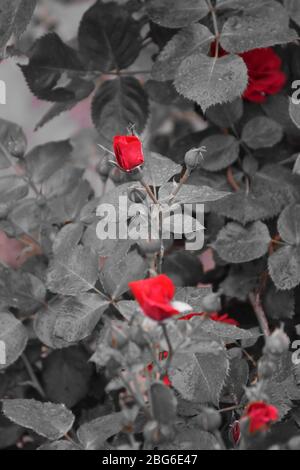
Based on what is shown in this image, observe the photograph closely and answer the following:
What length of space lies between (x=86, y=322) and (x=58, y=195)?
1.06 ft

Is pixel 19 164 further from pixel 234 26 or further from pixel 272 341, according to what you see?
pixel 272 341

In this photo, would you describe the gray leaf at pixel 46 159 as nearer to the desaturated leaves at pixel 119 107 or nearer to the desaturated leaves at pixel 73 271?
the desaturated leaves at pixel 119 107

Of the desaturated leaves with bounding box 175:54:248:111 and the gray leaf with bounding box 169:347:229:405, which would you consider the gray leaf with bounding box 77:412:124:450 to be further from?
the desaturated leaves with bounding box 175:54:248:111

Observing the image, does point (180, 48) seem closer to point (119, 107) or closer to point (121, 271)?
point (119, 107)

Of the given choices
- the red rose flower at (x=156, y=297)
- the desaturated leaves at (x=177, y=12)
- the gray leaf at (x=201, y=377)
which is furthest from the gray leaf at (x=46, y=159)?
the red rose flower at (x=156, y=297)

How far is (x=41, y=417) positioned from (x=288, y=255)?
38 centimetres

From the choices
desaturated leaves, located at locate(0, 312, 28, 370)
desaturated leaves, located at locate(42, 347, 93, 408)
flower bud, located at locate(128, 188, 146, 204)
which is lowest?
desaturated leaves, located at locate(42, 347, 93, 408)

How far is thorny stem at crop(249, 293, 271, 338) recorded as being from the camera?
110cm

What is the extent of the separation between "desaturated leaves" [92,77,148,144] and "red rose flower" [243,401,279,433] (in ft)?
2.03

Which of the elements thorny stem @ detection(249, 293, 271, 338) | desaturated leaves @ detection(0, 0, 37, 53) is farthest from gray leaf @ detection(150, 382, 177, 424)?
desaturated leaves @ detection(0, 0, 37, 53)

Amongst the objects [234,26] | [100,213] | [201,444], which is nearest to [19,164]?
[100,213]

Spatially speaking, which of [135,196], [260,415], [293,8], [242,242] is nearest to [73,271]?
[135,196]

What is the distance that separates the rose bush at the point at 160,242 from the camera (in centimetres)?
80

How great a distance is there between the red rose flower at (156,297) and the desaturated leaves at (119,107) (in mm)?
573
